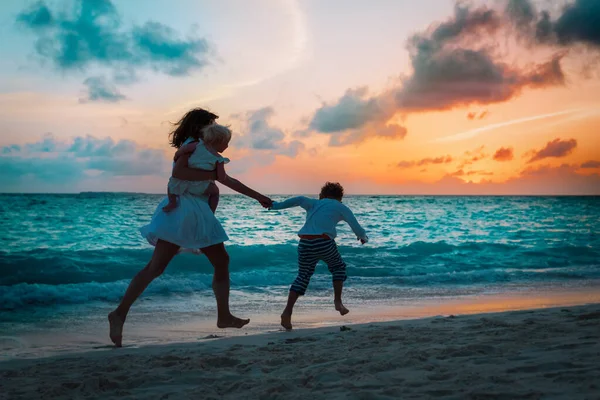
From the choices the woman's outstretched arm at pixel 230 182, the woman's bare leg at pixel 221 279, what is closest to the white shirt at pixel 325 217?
the woman's outstretched arm at pixel 230 182

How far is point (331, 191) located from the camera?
614 cm

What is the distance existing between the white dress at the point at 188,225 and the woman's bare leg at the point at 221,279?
0.14 metres

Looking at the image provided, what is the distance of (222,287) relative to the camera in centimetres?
489

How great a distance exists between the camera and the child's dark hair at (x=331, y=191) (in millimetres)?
6148

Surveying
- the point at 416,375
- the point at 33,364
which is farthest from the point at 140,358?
the point at 416,375

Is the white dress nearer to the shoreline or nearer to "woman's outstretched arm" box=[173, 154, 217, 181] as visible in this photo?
"woman's outstretched arm" box=[173, 154, 217, 181]

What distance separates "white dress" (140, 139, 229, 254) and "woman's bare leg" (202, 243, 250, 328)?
136 mm

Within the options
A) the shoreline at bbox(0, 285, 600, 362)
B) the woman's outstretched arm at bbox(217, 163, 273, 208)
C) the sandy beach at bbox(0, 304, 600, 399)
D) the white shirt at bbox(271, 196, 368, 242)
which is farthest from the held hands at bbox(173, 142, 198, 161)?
the shoreline at bbox(0, 285, 600, 362)

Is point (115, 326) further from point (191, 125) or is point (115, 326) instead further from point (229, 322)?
point (191, 125)

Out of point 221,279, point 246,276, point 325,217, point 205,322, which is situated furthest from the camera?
point 246,276

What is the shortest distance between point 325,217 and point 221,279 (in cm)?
Result: 151

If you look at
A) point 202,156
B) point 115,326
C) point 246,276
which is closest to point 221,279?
point 115,326

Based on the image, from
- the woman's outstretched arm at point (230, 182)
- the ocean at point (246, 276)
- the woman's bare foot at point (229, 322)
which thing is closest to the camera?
the woman's outstretched arm at point (230, 182)

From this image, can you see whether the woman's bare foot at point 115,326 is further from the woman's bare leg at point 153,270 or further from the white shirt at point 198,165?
the white shirt at point 198,165
